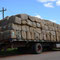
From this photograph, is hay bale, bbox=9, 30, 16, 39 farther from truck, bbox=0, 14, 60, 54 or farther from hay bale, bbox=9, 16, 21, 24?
hay bale, bbox=9, 16, 21, 24

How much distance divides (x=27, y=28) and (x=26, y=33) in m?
0.50

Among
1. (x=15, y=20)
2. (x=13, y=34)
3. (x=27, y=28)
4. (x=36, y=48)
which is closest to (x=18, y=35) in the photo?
(x=13, y=34)

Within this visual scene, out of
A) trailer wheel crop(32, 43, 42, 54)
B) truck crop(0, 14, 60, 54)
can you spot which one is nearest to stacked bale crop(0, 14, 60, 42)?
truck crop(0, 14, 60, 54)

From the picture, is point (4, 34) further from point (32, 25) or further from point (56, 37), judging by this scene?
point (56, 37)

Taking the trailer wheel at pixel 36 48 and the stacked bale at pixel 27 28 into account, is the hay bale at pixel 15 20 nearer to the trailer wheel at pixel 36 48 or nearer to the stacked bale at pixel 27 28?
the stacked bale at pixel 27 28

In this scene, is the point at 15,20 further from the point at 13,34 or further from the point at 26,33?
the point at 26,33

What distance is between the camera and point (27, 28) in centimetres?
1510

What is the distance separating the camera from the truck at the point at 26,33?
13.8 m

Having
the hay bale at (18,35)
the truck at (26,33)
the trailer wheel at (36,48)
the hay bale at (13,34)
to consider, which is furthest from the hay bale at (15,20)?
the trailer wheel at (36,48)

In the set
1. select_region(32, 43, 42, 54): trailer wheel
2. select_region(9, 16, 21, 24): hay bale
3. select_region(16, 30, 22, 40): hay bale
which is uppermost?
select_region(9, 16, 21, 24): hay bale

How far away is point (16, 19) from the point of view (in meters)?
14.3

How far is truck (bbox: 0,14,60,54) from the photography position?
13.8 metres

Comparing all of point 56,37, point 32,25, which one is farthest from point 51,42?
point 32,25

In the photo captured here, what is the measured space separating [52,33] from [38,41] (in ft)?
9.40
